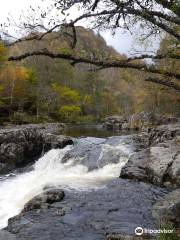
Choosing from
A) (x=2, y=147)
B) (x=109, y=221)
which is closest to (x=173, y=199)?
(x=109, y=221)

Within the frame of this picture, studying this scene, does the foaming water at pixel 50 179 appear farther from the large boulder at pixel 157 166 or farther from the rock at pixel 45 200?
the large boulder at pixel 157 166

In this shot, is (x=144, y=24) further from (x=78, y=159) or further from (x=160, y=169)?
(x=78, y=159)

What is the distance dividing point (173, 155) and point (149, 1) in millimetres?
9766

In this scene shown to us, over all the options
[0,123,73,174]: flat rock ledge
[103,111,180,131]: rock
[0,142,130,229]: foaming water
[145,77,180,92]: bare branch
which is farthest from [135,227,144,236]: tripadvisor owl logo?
[103,111,180,131]: rock

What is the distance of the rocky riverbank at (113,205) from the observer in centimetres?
950

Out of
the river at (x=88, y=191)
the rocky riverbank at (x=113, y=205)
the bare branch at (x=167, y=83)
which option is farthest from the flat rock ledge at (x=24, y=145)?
the bare branch at (x=167, y=83)

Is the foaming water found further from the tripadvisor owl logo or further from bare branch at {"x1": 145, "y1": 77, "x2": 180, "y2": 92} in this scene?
bare branch at {"x1": 145, "y1": 77, "x2": 180, "y2": 92}

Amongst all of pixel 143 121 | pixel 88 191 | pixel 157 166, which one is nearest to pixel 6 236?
pixel 88 191

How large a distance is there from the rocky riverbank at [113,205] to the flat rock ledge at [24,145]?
22.4 ft

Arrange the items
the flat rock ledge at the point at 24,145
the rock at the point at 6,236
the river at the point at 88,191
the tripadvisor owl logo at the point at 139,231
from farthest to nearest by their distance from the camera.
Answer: the flat rock ledge at the point at 24,145 → the river at the point at 88,191 → the rock at the point at 6,236 → the tripadvisor owl logo at the point at 139,231

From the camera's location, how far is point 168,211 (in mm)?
9750

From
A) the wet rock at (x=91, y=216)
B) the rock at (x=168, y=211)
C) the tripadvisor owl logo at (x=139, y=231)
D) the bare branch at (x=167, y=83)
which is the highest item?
the bare branch at (x=167, y=83)

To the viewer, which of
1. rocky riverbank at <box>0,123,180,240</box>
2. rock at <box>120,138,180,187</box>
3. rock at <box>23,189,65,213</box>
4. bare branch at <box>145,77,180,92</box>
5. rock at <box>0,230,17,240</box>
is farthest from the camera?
rock at <box>120,138,180,187</box>

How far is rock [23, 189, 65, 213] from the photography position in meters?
11.5
